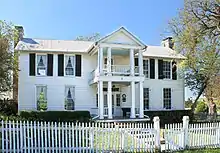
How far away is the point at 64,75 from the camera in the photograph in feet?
77.0

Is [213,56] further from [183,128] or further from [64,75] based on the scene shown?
Result: [64,75]

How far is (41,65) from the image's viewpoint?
23094 mm

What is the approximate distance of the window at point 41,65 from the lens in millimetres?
23047

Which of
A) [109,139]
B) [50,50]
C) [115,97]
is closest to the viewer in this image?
[109,139]

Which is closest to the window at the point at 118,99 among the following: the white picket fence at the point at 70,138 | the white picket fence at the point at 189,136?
the white picket fence at the point at 189,136

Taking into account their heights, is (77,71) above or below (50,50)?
below

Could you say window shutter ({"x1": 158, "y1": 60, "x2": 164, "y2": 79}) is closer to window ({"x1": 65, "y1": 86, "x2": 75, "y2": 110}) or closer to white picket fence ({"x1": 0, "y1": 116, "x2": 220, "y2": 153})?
window ({"x1": 65, "y1": 86, "x2": 75, "y2": 110})

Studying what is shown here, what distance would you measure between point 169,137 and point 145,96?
14272 millimetres

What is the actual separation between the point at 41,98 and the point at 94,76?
4603 millimetres

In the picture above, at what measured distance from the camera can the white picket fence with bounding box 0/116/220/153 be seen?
32.3 ft

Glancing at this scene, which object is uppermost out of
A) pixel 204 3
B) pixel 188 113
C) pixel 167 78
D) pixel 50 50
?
pixel 204 3

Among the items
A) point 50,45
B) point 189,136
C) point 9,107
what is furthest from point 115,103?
point 189,136

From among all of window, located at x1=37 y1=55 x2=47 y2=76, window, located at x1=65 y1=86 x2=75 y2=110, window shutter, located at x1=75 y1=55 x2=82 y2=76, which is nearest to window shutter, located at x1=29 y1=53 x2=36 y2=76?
window, located at x1=37 y1=55 x2=47 y2=76

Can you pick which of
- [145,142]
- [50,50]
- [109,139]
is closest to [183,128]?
[145,142]
